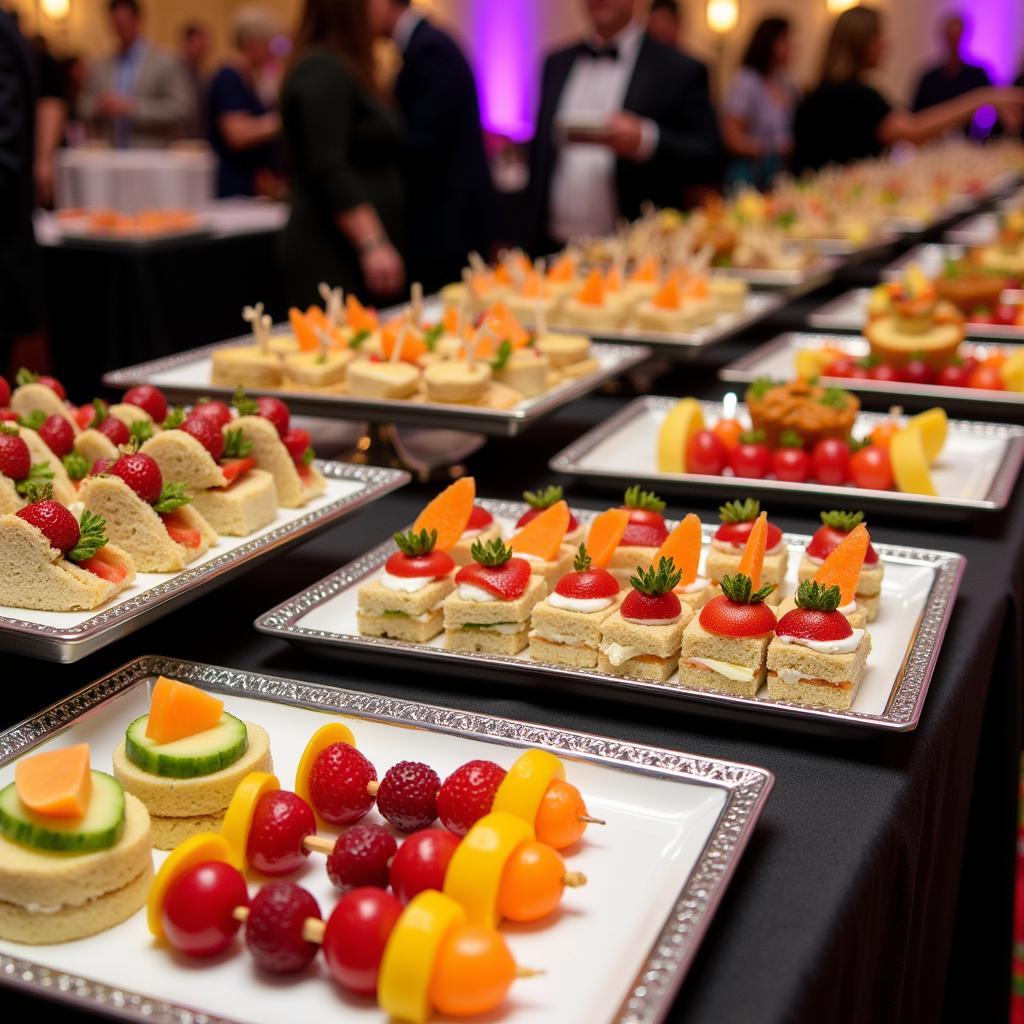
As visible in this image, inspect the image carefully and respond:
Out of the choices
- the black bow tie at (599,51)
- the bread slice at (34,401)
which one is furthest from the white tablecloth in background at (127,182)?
the bread slice at (34,401)

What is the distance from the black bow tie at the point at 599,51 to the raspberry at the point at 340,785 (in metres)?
4.34

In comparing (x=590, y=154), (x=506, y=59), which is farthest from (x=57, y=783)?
(x=506, y=59)

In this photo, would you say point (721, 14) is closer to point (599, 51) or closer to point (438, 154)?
point (599, 51)

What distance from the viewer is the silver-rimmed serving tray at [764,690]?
51.9 inches

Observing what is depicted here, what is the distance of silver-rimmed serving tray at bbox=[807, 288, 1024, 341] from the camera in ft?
10.7

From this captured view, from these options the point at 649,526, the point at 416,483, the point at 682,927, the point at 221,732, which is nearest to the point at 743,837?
the point at 682,927

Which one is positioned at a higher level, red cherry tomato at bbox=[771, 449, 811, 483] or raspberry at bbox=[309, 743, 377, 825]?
red cherry tomato at bbox=[771, 449, 811, 483]

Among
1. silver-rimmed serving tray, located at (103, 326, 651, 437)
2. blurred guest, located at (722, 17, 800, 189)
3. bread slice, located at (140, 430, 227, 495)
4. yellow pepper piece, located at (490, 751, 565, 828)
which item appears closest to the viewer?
yellow pepper piece, located at (490, 751, 565, 828)

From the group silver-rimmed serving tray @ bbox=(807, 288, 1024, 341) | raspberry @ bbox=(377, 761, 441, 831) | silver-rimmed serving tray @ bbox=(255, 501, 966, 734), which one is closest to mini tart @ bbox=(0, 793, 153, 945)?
raspberry @ bbox=(377, 761, 441, 831)

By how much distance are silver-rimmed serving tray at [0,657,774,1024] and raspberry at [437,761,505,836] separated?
0.31 ft

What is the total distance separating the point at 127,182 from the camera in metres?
7.47

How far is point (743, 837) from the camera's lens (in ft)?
3.59

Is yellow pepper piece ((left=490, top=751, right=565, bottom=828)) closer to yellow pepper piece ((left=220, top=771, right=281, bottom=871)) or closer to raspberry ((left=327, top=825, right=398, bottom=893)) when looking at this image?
raspberry ((left=327, top=825, right=398, bottom=893))

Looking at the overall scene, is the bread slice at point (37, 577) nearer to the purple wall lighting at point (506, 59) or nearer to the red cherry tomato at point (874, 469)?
the red cherry tomato at point (874, 469)
